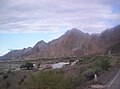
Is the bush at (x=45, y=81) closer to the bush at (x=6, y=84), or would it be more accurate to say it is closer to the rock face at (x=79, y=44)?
the bush at (x=6, y=84)

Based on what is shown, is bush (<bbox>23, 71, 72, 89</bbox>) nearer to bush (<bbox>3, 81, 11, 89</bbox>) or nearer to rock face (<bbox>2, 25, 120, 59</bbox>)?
bush (<bbox>3, 81, 11, 89</bbox>)

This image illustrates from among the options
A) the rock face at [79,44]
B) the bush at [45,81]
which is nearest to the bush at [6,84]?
the bush at [45,81]

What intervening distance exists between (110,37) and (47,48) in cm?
3554

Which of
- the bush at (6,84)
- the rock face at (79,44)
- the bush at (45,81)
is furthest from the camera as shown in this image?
the rock face at (79,44)

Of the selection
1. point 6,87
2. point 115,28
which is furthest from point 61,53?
point 6,87

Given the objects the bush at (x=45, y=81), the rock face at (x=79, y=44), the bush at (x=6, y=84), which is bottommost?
the bush at (x=6, y=84)

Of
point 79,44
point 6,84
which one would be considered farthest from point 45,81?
point 79,44

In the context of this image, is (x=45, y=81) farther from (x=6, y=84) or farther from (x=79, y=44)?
(x=79, y=44)

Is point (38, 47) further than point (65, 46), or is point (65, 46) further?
point (38, 47)

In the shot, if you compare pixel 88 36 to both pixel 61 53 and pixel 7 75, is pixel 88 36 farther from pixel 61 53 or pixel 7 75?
pixel 7 75

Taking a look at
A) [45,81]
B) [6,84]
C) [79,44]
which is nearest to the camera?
[45,81]

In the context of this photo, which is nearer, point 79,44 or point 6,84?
point 6,84

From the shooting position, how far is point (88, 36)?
168375 mm

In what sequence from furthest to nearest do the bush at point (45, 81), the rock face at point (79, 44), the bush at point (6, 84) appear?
the rock face at point (79, 44) < the bush at point (6, 84) < the bush at point (45, 81)
